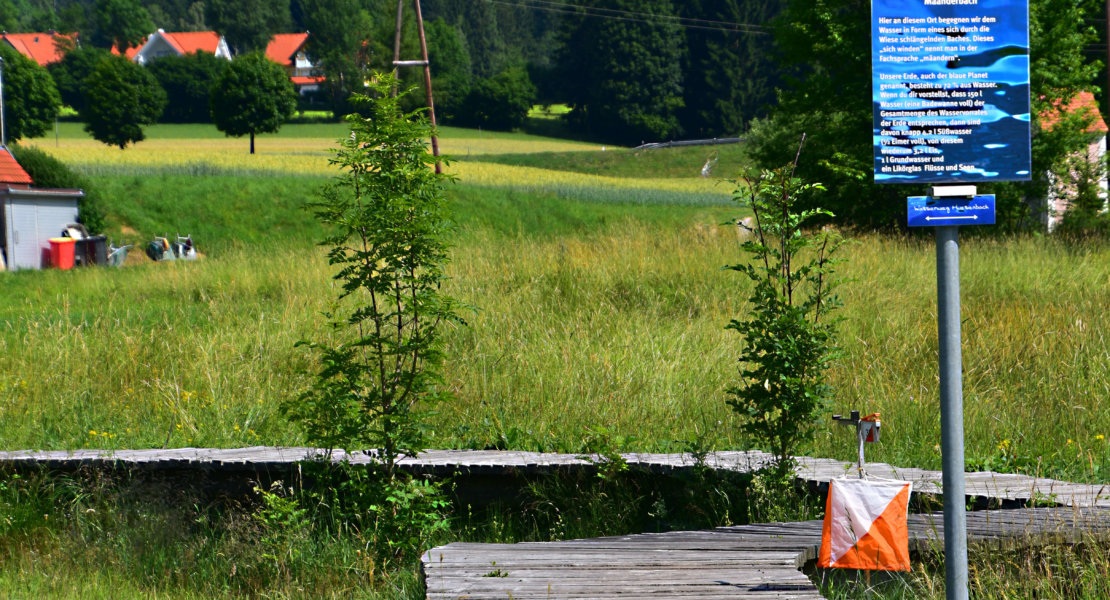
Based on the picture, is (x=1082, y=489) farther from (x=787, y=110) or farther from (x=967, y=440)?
(x=787, y=110)

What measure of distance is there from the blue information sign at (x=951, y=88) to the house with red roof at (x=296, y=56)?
10208 centimetres

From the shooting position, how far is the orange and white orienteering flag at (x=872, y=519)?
3.26 m

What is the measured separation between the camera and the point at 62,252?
22.3m

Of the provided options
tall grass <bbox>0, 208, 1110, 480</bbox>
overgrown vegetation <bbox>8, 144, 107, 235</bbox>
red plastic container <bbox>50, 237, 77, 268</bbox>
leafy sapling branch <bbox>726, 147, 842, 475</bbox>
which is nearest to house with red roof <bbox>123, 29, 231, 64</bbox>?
overgrown vegetation <bbox>8, 144, 107, 235</bbox>

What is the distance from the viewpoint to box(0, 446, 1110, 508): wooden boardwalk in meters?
4.40

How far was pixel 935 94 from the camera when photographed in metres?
2.76

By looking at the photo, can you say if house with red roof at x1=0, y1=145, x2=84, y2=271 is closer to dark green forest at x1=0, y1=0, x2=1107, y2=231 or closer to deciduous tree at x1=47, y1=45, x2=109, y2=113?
dark green forest at x1=0, y1=0, x2=1107, y2=231

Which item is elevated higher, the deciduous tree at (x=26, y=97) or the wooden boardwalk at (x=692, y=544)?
the deciduous tree at (x=26, y=97)

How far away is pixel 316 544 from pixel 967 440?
380cm

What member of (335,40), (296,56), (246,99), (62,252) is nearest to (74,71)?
(335,40)

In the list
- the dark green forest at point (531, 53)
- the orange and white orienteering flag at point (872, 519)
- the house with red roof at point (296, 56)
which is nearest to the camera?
the orange and white orienteering flag at point (872, 519)

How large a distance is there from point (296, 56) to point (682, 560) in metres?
109

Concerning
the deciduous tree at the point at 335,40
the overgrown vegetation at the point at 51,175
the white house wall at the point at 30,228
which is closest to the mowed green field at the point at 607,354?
the white house wall at the point at 30,228

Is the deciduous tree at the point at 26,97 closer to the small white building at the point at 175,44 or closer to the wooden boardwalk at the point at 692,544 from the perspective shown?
the small white building at the point at 175,44
